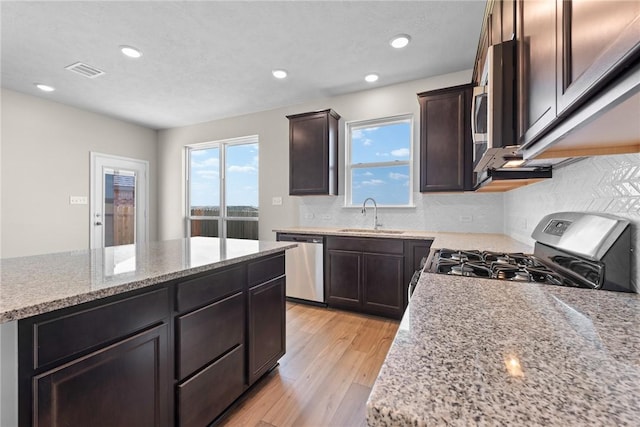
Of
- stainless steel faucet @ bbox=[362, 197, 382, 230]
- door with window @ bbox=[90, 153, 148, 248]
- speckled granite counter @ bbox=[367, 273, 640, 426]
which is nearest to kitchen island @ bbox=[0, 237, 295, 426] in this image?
speckled granite counter @ bbox=[367, 273, 640, 426]

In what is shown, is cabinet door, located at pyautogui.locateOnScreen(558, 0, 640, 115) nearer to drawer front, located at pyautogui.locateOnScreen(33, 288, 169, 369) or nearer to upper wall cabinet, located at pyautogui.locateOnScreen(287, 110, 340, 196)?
drawer front, located at pyautogui.locateOnScreen(33, 288, 169, 369)

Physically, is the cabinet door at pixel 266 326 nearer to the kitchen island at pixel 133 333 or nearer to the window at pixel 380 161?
the kitchen island at pixel 133 333

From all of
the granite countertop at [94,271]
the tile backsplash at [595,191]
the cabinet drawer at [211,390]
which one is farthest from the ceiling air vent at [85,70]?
the tile backsplash at [595,191]

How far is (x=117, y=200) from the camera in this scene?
468 centimetres

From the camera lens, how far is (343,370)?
6.66ft

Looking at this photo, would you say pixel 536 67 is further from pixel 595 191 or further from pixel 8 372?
pixel 8 372

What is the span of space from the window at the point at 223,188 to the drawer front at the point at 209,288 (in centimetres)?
294

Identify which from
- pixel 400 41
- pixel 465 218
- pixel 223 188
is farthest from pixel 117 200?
pixel 465 218

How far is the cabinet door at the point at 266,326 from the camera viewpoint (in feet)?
5.65

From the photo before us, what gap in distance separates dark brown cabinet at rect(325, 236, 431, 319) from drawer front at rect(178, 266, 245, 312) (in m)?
1.64

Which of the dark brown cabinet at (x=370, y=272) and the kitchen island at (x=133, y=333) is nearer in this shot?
the kitchen island at (x=133, y=333)

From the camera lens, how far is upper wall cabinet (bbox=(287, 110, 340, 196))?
3457 millimetres

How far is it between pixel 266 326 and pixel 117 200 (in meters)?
4.30

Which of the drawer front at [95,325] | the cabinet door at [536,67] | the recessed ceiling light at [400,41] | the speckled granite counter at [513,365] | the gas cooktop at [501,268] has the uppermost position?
the recessed ceiling light at [400,41]
